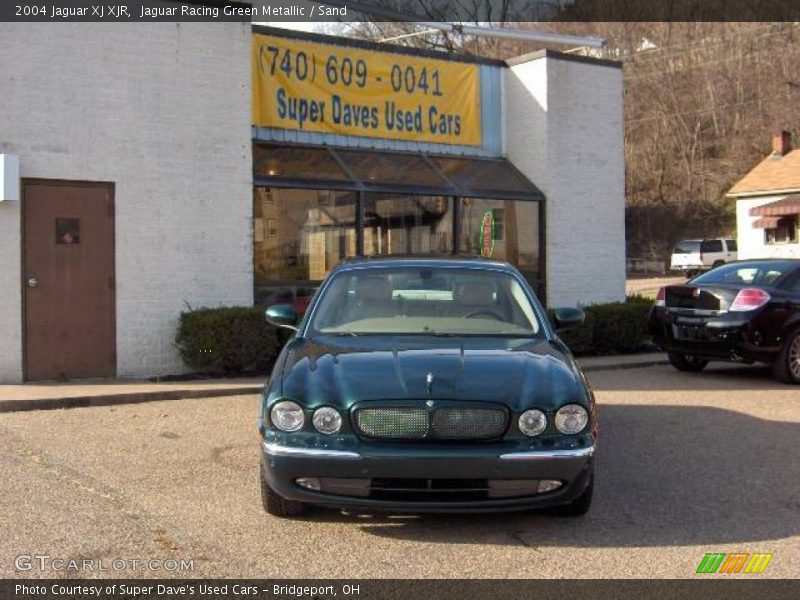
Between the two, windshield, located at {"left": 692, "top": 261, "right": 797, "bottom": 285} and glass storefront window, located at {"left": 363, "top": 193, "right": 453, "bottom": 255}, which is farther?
glass storefront window, located at {"left": 363, "top": 193, "right": 453, "bottom": 255}

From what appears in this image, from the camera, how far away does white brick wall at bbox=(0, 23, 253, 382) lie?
431 inches

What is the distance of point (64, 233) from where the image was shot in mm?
11195

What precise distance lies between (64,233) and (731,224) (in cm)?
4909

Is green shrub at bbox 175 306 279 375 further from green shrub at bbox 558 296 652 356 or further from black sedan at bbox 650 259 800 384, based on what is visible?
black sedan at bbox 650 259 800 384

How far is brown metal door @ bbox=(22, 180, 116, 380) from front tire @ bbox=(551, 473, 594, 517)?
753 cm

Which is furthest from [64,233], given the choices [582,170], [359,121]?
[582,170]

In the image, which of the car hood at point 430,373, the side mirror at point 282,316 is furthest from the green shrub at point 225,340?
the car hood at point 430,373

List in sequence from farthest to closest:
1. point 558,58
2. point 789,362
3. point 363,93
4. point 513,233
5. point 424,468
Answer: point 558,58, point 513,233, point 363,93, point 789,362, point 424,468

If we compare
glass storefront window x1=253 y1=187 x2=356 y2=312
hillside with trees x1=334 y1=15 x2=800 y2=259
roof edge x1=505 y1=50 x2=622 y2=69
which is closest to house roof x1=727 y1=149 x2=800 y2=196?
hillside with trees x1=334 y1=15 x2=800 y2=259

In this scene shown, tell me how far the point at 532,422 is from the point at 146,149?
8.24 metres

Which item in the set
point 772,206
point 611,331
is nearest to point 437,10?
point 772,206

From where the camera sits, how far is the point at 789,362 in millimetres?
11125

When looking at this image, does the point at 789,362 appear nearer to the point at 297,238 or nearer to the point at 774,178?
the point at 297,238

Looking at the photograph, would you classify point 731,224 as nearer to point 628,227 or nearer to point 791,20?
point 628,227
